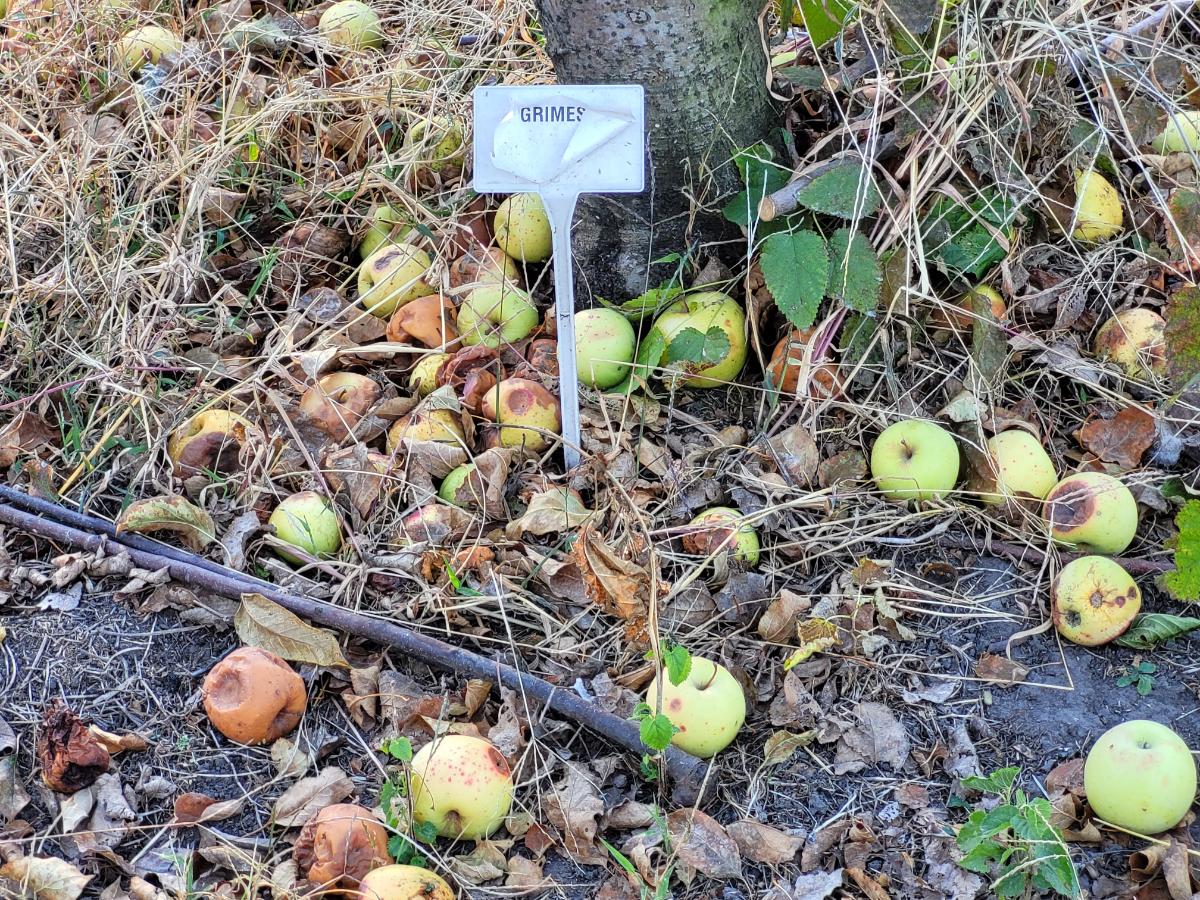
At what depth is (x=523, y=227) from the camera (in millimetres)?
2889

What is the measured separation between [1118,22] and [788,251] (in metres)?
1.18

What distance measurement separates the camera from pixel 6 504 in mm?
2533

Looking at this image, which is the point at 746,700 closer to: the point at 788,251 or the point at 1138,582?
the point at 1138,582

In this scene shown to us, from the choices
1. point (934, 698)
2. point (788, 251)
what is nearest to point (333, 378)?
point (788, 251)

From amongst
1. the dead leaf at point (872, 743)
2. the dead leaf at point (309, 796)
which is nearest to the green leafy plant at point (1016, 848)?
the dead leaf at point (872, 743)

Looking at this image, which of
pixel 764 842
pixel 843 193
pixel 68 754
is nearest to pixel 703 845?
pixel 764 842

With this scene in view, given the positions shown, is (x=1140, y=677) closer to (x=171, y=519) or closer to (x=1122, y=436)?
(x=1122, y=436)

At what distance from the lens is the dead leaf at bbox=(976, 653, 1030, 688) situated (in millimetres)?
2123

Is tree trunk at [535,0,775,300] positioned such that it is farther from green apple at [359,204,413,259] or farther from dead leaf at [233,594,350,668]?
dead leaf at [233,594,350,668]

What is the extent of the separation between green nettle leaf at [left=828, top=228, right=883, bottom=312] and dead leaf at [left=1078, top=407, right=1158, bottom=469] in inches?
21.8

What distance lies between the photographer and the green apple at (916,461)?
2.37 meters

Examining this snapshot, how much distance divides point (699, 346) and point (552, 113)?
64cm

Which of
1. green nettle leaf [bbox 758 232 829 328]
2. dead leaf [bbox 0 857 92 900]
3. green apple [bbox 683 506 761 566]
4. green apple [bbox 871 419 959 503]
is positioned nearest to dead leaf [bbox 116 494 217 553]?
dead leaf [bbox 0 857 92 900]

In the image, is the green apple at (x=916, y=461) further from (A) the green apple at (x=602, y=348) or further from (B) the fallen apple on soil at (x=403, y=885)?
(B) the fallen apple on soil at (x=403, y=885)
